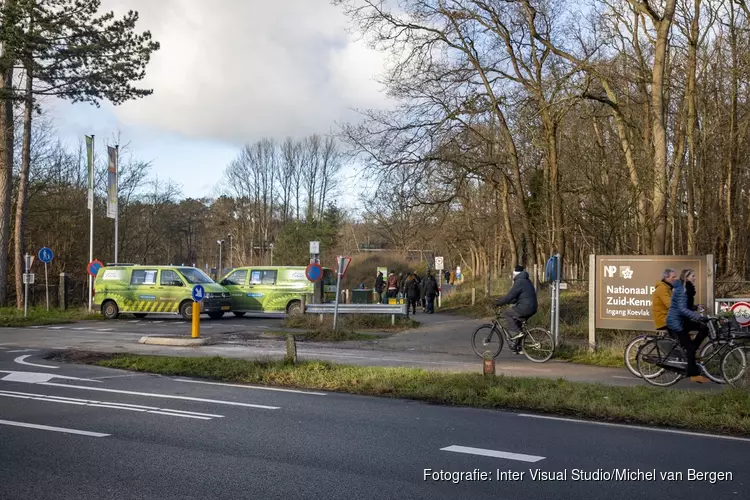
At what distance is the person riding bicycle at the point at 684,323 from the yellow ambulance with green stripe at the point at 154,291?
62.2ft

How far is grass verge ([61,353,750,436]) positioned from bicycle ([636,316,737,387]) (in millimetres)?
1393

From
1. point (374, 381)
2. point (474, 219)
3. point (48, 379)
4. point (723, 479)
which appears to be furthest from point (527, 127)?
point (474, 219)

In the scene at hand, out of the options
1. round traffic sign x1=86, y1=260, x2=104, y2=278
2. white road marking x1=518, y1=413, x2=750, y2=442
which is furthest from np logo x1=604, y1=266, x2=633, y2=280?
round traffic sign x1=86, y1=260, x2=104, y2=278

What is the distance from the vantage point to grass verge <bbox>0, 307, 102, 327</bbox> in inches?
996

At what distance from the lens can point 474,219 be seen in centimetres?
4544

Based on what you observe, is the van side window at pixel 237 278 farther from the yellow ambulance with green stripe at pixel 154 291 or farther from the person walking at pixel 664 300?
the person walking at pixel 664 300

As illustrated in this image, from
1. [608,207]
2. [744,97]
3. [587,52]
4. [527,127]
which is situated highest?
[587,52]

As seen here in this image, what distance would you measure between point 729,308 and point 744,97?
12.2 meters

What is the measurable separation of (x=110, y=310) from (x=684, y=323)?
2228 cm

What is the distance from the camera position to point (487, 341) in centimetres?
1584

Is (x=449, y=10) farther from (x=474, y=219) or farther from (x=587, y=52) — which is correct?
(x=474, y=219)

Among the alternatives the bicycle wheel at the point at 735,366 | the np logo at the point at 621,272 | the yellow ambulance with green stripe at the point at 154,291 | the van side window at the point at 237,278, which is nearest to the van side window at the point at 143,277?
the yellow ambulance with green stripe at the point at 154,291

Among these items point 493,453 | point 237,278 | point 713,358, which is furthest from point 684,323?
point 237,278

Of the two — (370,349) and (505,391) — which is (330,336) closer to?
(370,349)
